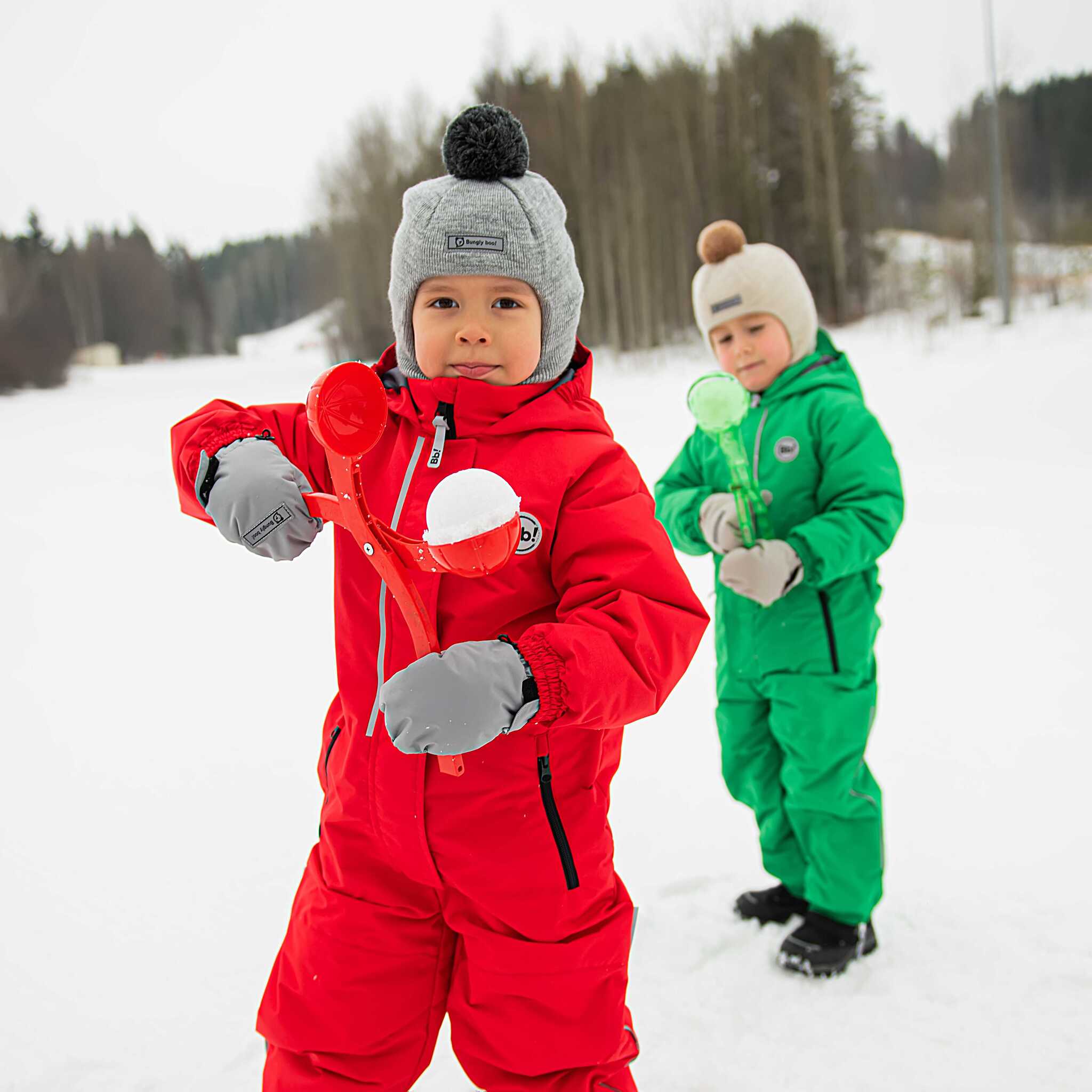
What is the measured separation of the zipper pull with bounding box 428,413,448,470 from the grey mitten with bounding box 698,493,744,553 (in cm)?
82

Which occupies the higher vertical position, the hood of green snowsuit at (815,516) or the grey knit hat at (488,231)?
the grey knit hat at (488,231)

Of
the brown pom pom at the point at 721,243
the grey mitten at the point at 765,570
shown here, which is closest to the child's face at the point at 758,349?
the brown pom pom at the point at 721,243

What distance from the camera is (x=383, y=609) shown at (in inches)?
38.7

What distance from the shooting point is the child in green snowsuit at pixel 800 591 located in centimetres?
164

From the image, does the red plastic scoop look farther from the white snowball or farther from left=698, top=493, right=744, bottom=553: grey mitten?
left=698, top=493, right=744, bottom=553: grey mitten

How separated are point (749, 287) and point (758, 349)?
0.13 m

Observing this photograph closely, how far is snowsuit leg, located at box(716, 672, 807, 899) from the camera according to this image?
6.04 ft

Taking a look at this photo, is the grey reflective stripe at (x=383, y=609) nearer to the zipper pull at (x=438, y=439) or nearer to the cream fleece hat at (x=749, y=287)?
the zipper pull at (x=438, y=439)

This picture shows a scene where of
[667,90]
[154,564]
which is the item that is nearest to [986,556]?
[154,564]

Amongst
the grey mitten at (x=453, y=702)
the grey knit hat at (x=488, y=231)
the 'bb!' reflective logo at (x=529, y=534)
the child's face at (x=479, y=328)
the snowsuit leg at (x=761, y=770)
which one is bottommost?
the snowsuit leg at (x=761, y=770)

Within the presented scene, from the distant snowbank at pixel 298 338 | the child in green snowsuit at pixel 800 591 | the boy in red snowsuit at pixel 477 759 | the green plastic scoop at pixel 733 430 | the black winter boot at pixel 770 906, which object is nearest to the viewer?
the boy in red snowsuit at pixel 477 759

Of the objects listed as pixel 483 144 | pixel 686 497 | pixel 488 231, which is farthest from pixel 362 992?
pixel 686 497

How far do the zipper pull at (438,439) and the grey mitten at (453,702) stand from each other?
0.96 ft

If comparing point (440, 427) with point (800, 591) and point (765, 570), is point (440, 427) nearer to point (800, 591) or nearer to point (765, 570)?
point (765, 570)
